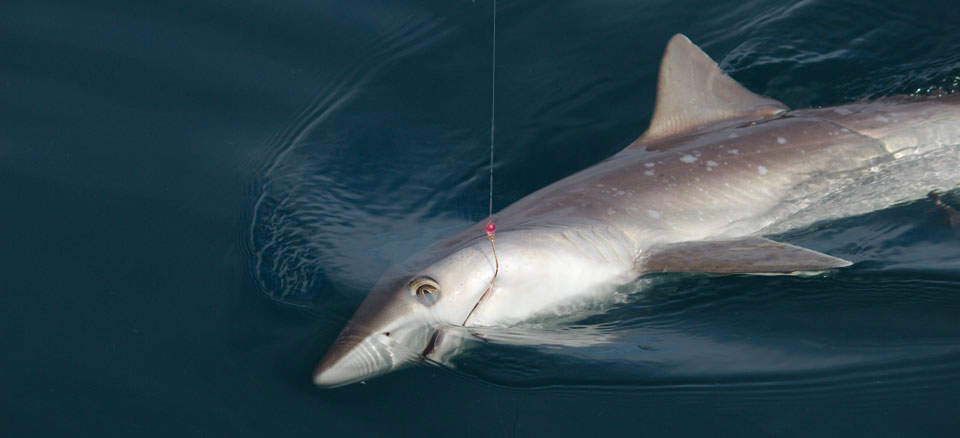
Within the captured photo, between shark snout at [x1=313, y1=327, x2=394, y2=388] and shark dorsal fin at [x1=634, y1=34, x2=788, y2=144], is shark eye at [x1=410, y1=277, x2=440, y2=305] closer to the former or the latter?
shark snout at [x1=313, y1=327, x2=394, y2=388]

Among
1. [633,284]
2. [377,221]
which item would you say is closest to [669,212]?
[633,284]

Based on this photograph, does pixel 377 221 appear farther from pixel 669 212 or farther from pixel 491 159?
pixel 669 212

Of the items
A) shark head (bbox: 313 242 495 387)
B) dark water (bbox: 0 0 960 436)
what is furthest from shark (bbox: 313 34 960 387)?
dark water (bbox: 0 0 960 436)

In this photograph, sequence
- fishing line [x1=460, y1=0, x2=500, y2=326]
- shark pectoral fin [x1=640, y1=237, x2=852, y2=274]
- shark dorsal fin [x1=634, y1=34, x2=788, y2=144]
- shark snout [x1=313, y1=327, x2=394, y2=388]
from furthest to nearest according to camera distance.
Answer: shark dorsal fin [x1=634, y1=34, x2=788, y2=144] → fishing line [x1=460, y1=0, x2=500, y2=326] → shark pectoral fin [x1=640, y1=237, x2=852, y2=274] → shark snout [x1=313, y1=327, x2=394, y2=388]

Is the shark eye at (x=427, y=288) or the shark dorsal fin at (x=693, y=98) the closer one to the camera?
the shark eye at (x=427, y=288)

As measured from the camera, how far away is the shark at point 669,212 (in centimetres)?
343

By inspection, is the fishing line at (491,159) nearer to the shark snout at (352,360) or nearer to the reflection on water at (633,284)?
the reflection on water at (633,284)

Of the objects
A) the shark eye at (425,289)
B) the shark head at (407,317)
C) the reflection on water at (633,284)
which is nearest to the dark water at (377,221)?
the reflection on water at (633,284)

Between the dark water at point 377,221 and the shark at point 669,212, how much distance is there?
17cm

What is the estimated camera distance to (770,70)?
18.2 feet

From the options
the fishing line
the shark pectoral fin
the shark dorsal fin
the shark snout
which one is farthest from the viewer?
the shark dorsal fin

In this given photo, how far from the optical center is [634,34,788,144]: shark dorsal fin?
4551mm

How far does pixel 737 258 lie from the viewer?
3.53 meters

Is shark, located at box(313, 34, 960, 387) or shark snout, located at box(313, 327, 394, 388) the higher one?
shark, located at box(313, 34, 960, 387)
